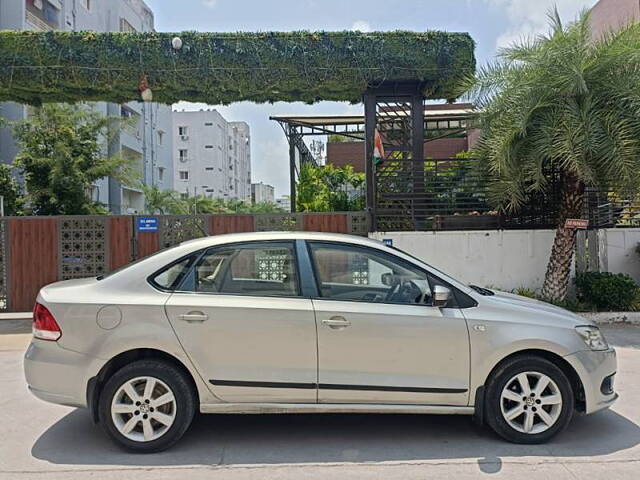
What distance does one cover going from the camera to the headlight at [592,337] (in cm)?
Answer: 421

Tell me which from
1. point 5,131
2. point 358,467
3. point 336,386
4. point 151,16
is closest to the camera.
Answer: point 358,467

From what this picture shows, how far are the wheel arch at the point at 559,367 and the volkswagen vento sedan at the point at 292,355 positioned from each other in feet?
0.04

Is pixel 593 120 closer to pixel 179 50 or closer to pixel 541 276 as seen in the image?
pixel 541 276

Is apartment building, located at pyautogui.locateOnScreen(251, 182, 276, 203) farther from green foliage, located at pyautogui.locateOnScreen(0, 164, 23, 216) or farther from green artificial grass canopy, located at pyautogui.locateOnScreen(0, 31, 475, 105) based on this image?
green artificial grass canopy, located at pyautogui.locateOnScreen(0, 31, 475, 105)

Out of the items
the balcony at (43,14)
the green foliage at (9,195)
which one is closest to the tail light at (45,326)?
the green foliage at (9,195)

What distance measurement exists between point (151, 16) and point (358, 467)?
151ft

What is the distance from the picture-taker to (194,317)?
4012 mm

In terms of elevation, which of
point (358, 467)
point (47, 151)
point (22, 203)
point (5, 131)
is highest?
point (5, 131)

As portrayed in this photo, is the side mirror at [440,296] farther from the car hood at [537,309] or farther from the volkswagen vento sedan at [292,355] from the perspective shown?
the car hood at [537,309]

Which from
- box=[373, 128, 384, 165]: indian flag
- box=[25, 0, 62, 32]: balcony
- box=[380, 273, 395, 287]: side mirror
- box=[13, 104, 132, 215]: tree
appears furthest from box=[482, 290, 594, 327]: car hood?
box=[25, 0, 62, 32]: balcony

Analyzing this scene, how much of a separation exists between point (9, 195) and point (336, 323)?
18987mm

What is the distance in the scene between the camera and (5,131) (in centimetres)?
2325

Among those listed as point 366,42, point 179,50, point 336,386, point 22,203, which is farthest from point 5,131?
point 336,386

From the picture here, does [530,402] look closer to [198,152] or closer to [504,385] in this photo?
[504,385]
